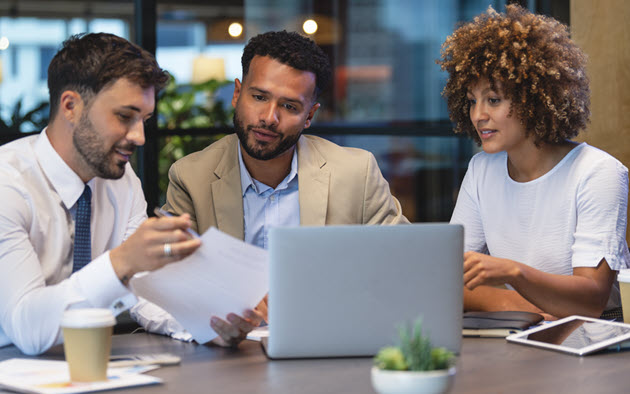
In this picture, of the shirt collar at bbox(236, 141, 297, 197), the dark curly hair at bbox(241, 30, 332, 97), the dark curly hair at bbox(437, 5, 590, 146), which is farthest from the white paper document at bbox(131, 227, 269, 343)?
the dark curly hair at bbox(437, 5, 590, 146)

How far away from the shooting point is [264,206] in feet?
7.69

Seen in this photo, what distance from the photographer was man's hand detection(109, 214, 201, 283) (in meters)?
1.32

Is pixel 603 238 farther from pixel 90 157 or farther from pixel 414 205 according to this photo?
pixel 414 205

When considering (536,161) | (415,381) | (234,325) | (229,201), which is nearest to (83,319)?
(234,325)

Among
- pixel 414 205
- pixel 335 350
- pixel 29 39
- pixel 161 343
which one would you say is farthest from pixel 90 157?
pixel 414 205

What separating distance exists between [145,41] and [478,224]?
187 cm

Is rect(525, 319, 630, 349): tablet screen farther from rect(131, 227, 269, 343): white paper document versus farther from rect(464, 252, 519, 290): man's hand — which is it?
rect(131, 227, 269, 343): white paper document

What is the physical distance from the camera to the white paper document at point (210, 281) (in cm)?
131

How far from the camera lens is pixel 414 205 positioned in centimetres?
570

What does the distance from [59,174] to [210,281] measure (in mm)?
552

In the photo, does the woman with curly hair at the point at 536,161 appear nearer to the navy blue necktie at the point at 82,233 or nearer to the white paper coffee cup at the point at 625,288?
the white paper coffee cup at the point at 625,288

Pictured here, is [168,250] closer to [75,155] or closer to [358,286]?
[358,286]

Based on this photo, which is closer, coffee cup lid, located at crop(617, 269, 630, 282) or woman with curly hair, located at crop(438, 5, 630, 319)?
coffee cup lid, located at crop(617, 269, 630, 282)

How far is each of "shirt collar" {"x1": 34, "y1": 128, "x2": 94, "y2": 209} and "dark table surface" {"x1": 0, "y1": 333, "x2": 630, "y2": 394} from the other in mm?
367
